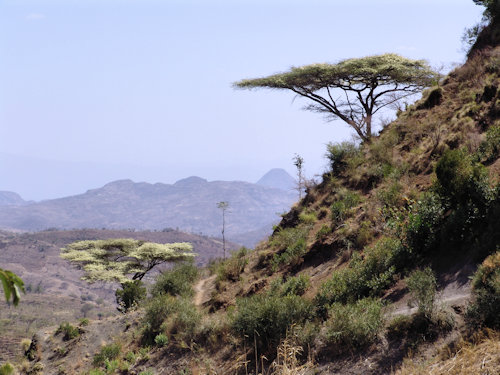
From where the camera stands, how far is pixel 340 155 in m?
20.7

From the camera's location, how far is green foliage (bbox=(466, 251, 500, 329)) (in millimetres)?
7035

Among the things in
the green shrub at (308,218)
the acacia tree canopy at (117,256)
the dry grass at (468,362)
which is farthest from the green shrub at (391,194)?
the acacia tree canopy at (117,256)

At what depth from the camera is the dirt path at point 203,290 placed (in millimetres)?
17602

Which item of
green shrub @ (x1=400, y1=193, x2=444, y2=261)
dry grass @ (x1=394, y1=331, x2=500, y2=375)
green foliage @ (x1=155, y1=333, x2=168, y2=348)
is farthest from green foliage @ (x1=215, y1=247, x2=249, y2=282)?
dry grass @ (x1=394, y1=331, x2=500, y2=375)

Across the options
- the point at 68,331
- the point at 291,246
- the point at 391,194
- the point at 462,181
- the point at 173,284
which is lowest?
the point at 68,331

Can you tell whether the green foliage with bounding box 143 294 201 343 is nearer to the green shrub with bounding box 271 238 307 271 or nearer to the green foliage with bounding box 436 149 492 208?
the green shrub with bounding box 271 238 307 271

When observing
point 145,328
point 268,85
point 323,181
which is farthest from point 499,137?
point 268,85

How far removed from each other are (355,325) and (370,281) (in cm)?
207

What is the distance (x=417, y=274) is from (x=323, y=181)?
40.7 feet

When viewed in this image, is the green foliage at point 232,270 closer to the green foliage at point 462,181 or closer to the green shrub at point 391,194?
the green shrub at point 391,194

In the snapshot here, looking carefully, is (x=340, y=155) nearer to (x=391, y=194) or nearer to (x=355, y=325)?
(x=391, y=194)

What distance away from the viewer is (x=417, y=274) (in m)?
8.84

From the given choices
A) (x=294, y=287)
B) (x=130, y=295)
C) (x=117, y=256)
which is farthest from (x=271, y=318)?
(x=117, y=256)

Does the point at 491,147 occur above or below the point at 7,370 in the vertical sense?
above
